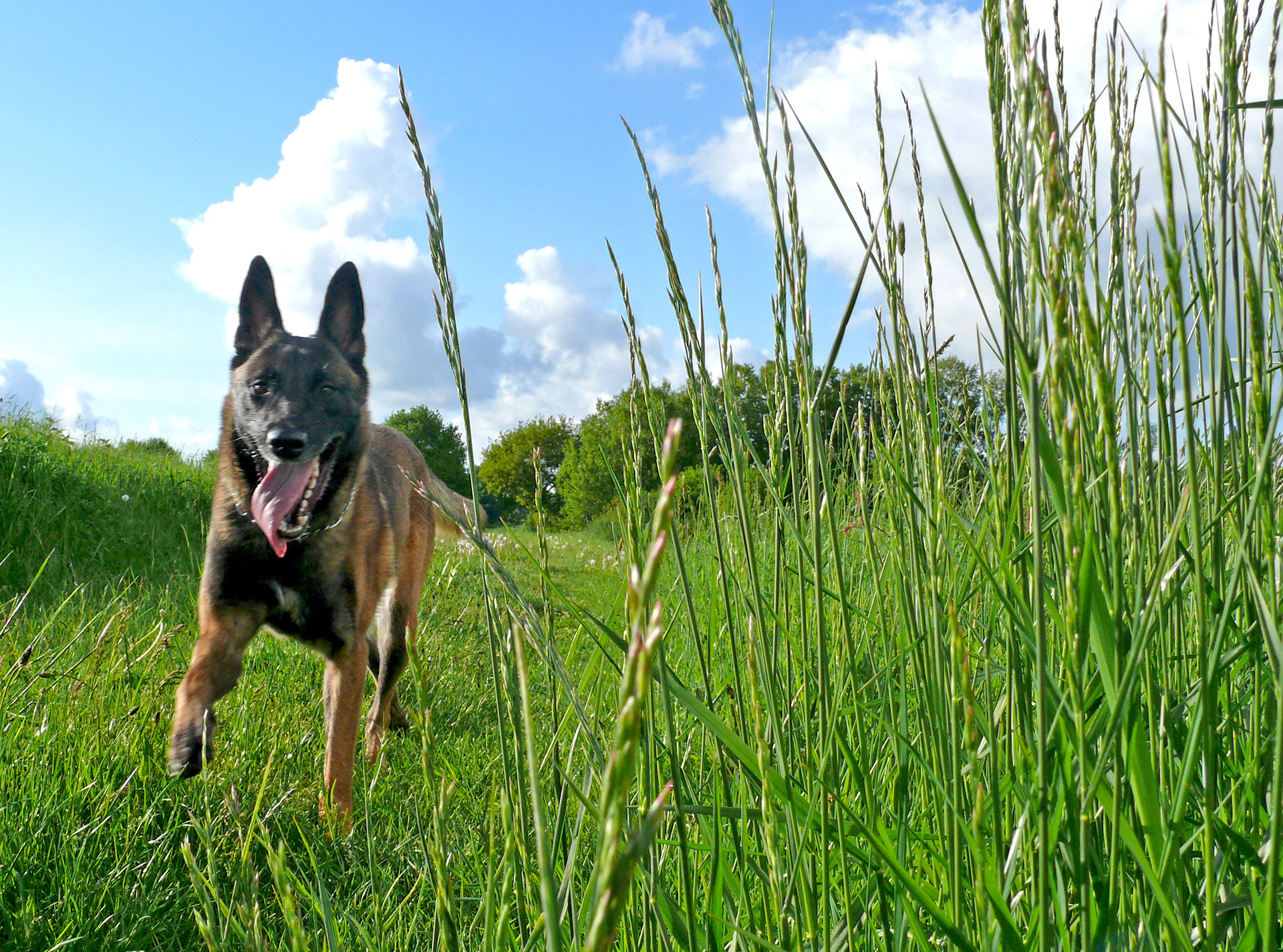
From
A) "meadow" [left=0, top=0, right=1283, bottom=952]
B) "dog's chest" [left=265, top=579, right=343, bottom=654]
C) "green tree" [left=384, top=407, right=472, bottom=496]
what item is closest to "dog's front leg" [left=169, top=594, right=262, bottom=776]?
"dog's chest" [left=265, top=579, right=343, bottom=654]

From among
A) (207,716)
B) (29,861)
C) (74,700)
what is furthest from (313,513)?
(29,861)

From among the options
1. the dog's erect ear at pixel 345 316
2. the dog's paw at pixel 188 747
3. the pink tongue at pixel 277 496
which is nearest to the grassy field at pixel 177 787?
the dog's paw at pixel 188 747

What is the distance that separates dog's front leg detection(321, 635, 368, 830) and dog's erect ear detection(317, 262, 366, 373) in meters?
1.62

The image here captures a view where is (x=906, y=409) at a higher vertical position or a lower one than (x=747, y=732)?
higher

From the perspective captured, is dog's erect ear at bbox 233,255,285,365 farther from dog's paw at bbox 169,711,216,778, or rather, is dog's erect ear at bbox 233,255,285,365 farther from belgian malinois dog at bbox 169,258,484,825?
dog's paw at bbox 169,711,216,778

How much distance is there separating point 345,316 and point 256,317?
43 centimetres

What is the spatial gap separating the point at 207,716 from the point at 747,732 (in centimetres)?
205

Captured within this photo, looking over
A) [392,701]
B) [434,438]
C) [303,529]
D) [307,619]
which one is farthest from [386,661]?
[434,438]

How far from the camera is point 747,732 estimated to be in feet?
3.15

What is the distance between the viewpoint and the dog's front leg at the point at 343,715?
290 cm

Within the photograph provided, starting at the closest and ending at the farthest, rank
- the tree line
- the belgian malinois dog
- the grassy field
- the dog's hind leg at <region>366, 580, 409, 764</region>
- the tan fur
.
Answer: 1. the tree line
2. the grassy field
3. the tan fur
4. the belgian malinois dog
5. the dog's hind leg at <region>366, 580, 409, 764</region>

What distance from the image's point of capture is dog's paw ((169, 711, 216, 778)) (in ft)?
8.04

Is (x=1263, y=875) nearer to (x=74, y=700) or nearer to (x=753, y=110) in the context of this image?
(x=753, y=110)

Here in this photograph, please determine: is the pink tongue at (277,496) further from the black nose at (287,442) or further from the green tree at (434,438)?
the green tree at (434,438)
